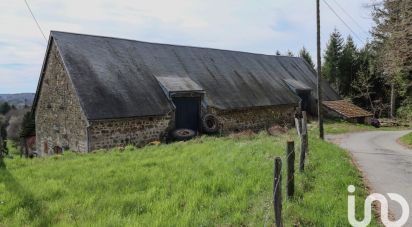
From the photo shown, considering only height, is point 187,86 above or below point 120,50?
below

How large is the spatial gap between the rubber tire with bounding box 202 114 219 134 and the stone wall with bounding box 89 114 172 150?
2.28 metres

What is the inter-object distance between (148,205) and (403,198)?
18.1ft

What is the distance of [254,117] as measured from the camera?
23.7m

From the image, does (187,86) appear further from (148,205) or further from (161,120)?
(148,205)

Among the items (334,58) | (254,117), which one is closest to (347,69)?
(334,58)

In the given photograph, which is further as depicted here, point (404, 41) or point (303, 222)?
point (404, 41)

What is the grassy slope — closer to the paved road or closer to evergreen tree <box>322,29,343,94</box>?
the paved road

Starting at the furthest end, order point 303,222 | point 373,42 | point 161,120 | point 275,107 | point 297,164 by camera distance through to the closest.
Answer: point 373,42 → point 275,107 → point 161,120 → point 297,164 → point 303,222

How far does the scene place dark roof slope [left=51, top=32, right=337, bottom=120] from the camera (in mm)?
16797

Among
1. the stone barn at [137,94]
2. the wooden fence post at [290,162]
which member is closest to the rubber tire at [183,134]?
the stone barn at [137,94]

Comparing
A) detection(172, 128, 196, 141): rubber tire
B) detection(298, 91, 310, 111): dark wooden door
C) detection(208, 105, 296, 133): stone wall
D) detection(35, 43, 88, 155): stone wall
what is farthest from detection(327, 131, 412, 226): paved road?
detection(298, 91, 310, 111): dark wooden door

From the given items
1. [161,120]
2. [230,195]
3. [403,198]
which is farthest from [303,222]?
[161,120]

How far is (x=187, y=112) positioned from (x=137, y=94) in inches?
131

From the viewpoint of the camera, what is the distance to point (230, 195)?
724 centimetres
